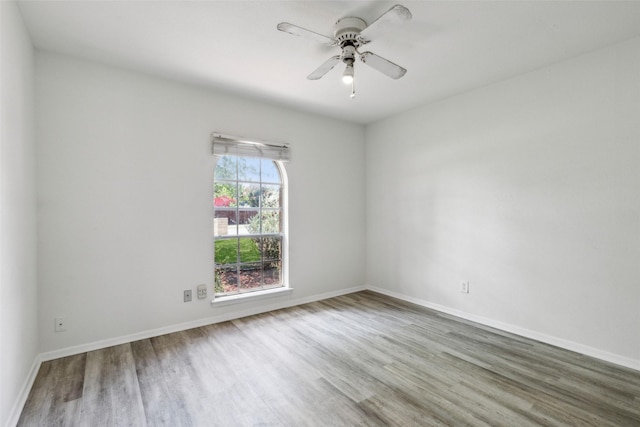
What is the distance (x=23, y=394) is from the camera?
194cm

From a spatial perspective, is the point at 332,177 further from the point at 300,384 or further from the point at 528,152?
the point at 300,384

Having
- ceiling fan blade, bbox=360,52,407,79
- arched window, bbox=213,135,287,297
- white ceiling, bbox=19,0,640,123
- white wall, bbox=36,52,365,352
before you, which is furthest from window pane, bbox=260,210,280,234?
ceiling fan blade, bbox=360,52,407,79

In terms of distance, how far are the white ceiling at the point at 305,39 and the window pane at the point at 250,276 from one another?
2093 mm

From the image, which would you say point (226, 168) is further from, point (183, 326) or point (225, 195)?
point (183, 326)

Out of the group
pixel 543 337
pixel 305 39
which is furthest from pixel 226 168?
pixel 543 337

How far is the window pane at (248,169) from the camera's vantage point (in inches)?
142

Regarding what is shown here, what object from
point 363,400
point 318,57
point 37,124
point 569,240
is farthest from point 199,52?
point 569,240

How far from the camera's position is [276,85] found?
3.17m

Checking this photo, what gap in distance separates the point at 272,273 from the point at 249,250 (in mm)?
461

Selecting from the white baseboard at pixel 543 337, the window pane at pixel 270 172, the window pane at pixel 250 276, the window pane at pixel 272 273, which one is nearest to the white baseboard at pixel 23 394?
the window pane at pixel 250 276

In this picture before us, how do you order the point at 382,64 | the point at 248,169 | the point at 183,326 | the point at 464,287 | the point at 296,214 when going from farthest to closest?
the point at 296,214 < the point at 248,169 < the point at 464,287 < the point at 183,326 < the point at 382,64

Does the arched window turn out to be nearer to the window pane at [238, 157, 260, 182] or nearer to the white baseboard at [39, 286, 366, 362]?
the window pane at [238, 157, 260, 182]

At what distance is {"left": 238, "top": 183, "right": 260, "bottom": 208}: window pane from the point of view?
11.9ft

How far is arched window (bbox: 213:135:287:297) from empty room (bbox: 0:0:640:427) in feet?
0.09
